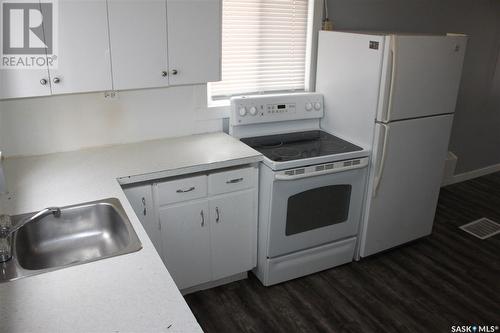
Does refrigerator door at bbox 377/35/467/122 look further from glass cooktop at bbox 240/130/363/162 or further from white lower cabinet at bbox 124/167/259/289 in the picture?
white lower cabinet at bbox 124/167/259/289

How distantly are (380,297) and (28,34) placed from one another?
2.49m

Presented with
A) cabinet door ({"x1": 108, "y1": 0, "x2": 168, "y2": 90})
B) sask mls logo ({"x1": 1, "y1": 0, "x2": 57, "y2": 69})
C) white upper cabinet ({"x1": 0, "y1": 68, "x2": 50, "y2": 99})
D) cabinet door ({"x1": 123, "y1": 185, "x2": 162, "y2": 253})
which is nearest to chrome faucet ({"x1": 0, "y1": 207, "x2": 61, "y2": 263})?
cabinet door ({"x1": 123, "y1": 185, "x2": 162, "y2": 253})

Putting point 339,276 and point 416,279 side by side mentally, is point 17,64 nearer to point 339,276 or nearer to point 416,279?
point 339,276

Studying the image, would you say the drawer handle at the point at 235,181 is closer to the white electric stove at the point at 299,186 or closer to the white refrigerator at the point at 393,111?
the white electric stove at the point at 299,186

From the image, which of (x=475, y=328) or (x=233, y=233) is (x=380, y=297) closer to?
(x=475, y=328)

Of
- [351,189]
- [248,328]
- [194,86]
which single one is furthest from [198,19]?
[248,328]

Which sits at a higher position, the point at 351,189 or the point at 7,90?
the point at 7,90

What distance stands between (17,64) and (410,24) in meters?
3.01

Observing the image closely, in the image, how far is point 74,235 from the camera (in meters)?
1.87

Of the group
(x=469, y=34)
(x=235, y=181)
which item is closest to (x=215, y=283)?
(x=235, y=181)

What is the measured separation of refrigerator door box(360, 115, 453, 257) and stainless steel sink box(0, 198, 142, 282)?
1.76 meters

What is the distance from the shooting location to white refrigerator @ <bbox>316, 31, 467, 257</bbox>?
2689 millimetres

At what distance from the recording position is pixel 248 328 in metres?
2.44

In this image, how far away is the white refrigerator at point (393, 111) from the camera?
8.82ft
